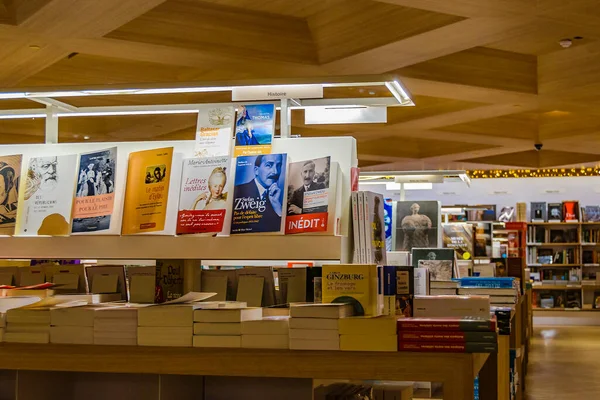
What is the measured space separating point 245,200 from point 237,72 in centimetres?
404

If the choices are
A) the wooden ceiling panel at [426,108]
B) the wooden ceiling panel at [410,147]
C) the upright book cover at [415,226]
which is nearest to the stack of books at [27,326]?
the upright book cover at [415,226]

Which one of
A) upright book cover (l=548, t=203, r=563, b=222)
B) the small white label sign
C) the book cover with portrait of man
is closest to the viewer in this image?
the book cover with portrait of man

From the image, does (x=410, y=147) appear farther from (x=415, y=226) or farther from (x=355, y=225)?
(x=355, y=225)

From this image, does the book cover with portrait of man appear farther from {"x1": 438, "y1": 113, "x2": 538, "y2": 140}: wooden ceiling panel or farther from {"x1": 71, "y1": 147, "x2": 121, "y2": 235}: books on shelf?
{"x1": 438, "y1": 113, "x2": 538, "y2": 140}: wooden ceiling panel

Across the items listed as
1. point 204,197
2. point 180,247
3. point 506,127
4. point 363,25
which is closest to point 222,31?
point 363,25

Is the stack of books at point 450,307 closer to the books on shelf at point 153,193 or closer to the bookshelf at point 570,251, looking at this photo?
the books on shelf at point 153,193

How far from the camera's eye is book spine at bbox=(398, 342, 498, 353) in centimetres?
272

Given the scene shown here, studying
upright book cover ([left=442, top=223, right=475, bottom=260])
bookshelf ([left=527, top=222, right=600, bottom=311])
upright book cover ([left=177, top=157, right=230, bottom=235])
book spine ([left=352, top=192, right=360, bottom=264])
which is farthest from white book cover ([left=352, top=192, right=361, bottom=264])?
bookshelf ([left=527, top=222, right=600, bottom=311])

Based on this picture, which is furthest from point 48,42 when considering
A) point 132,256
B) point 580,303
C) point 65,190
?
point 580,303

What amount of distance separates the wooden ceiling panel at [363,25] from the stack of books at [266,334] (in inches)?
148

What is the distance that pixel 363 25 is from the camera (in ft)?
21.4

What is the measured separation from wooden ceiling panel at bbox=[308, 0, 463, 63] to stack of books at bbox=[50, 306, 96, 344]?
3.94 meters

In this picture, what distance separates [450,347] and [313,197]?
110cm

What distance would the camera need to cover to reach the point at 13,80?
25.5 feet
